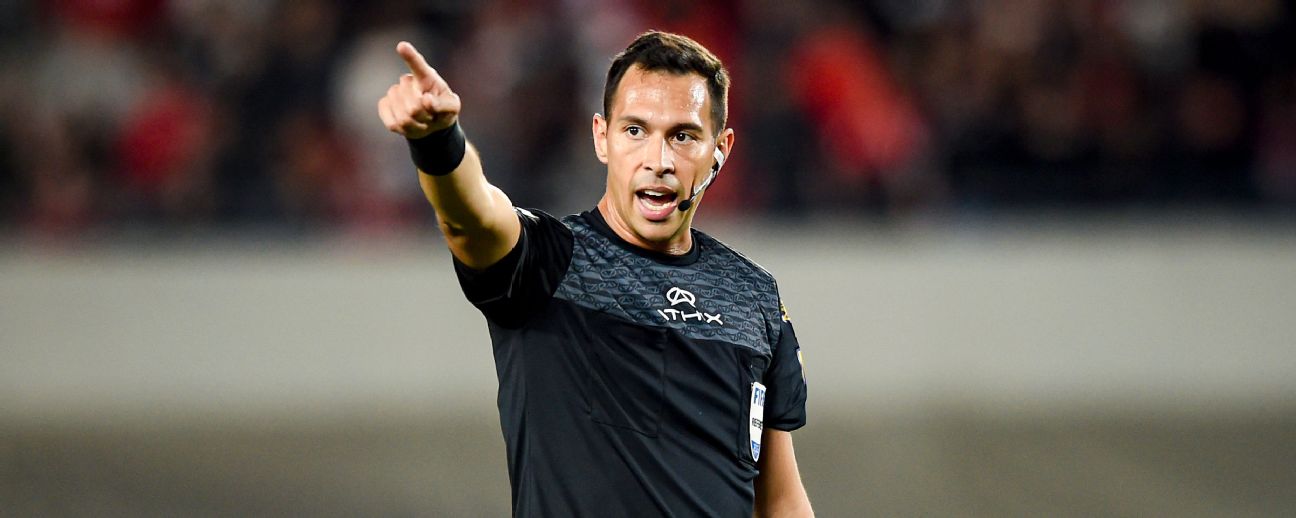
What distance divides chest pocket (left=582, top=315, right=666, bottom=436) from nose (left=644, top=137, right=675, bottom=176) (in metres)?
0.32

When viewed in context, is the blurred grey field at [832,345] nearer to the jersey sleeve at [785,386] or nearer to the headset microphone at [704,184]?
the jersey sleeve at [785,386]

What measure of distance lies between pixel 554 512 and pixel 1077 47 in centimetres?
752

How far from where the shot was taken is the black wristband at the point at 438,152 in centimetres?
267

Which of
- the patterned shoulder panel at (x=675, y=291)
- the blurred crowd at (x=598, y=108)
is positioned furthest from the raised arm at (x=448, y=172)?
the blurred crowd at (x=598, y=108)

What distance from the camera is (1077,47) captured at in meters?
9.66

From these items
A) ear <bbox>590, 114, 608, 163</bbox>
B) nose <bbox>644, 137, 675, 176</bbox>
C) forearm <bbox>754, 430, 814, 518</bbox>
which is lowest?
forearm <bbox>754, 430, 814, 518</bbox>

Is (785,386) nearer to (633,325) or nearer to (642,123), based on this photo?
(633,325)

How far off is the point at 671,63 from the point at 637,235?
358mm

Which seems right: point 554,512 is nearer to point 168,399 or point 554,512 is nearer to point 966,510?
point 966,510

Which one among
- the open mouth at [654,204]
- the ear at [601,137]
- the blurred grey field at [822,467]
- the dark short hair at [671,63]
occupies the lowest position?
the blurred grey field at [822,467]

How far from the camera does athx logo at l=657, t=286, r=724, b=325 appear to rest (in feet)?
10.1

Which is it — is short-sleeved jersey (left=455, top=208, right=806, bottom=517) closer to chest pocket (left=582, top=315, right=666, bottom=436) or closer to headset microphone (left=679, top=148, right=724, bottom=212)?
chest pocket (left=582, top=315, right=666, bottom=436)

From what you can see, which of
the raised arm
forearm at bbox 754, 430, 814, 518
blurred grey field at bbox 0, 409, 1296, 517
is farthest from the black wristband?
blurred grey field at bbox 0, 409, 1296, 517

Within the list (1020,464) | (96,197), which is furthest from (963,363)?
(96,197)
